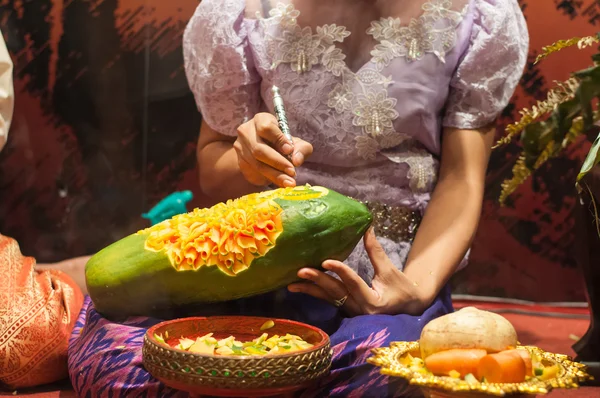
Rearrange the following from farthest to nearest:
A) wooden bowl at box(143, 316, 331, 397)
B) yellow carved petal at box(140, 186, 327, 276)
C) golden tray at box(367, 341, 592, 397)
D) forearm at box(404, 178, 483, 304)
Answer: forearm at box(404, 178, 483, 304)
yellow carved petal at box(140, 186, 327, 276)
wooden bowl at box(143, 316, 331, 397)
golden tray at box(367, 341, 592, 397)

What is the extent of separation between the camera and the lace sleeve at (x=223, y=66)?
1.72 m

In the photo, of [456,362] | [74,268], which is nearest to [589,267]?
[456,362]

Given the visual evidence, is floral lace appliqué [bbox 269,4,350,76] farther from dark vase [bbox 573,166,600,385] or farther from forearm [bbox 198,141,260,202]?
dark vase [bbox 573,166,600,385]

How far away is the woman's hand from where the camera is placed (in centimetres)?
137

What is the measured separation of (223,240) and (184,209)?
0.89 meters

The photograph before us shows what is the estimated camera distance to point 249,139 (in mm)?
1495

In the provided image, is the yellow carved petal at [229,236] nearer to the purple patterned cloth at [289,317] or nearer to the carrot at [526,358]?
the purple patterned cloth at [289,317]

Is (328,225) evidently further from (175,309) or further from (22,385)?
(22,385)

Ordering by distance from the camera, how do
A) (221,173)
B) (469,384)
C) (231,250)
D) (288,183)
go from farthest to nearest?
(221,173), (288,183), (231,250), (469,384)

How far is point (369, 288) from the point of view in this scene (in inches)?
55.7

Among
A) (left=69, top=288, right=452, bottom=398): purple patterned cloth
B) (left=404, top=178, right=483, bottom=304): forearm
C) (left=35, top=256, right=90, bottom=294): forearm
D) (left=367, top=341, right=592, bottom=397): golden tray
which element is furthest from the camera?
(left=35, top=256, right=90, bottom=294): forearm

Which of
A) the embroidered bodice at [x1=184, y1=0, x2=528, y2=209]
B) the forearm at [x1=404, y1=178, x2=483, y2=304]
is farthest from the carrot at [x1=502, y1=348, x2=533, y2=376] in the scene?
the embroidered bodice at [x1=184, y1=0, x2=528, y2=209]

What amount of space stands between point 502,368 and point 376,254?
0.50 metres

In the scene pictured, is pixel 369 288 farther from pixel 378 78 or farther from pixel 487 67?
pixel 487 67
